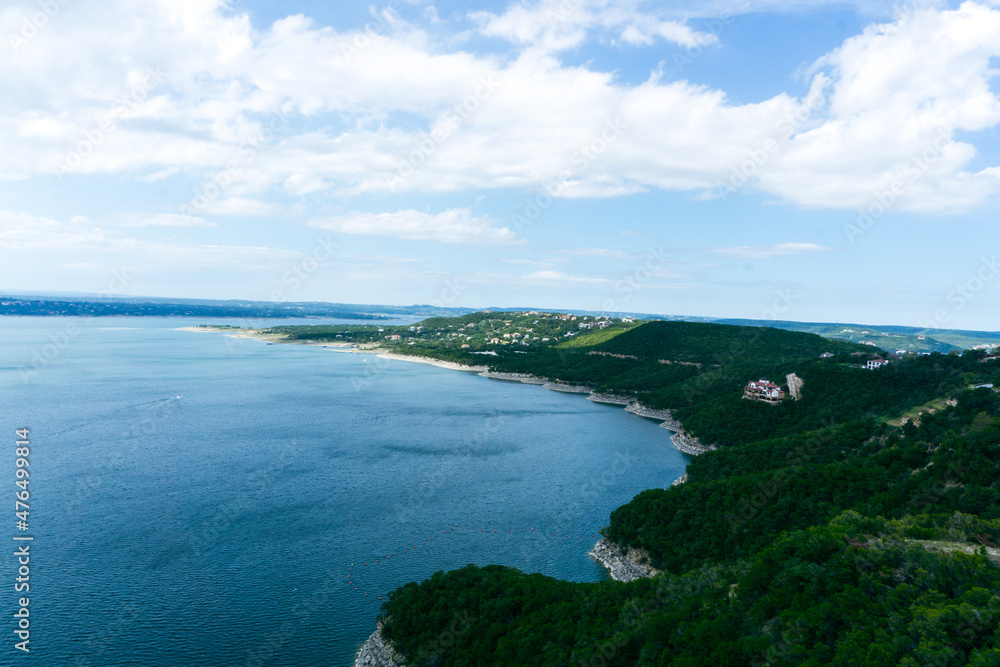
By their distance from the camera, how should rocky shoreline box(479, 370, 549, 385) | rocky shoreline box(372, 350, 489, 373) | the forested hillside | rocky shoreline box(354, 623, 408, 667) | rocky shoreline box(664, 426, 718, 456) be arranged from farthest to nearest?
1. rocky shoreline box(372, 350, 489, 373)
2. rocky shoreline box(479, 370, 549, 385)
3. rocky shoreline box(664, 426, 718, 456)
4. rocky shoreline box(354, 623, 408, 667)
5. the forested hillside

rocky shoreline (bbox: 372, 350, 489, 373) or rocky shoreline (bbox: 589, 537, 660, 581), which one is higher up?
rocky shoreline (bbox: 372, 350, 489, 373)

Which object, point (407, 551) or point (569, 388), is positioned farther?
point (569, 388)

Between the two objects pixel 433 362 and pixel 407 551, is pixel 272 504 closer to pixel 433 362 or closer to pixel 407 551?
pixel 407 551

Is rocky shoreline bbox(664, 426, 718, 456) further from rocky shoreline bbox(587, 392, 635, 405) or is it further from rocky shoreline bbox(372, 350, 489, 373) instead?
rocky shoreline bbox(372, 350, 489, 373)

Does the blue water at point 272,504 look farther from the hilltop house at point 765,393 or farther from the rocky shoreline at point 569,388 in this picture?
the hilltop house at point 765,393

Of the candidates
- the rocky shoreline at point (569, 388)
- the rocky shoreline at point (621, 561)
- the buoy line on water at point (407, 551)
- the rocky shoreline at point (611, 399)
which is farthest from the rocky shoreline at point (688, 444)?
the rocky shoreline at point (569, 388)

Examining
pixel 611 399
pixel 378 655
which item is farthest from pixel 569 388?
pixel 378 655

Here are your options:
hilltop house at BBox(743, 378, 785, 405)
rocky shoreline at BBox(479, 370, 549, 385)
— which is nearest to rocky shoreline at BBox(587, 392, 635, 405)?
rocky shoreline at BBox(479, 370, 549, 385)
